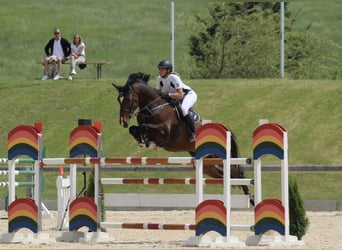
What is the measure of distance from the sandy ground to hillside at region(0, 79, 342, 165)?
16.4 ft

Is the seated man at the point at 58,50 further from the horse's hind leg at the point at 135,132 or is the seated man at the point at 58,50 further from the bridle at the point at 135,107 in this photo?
the horse's hind leg at the point at 135,132

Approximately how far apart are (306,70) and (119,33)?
14.4 metres

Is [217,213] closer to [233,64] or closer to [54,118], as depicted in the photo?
[54,118]

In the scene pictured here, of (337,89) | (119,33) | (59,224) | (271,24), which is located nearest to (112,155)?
(337,89)

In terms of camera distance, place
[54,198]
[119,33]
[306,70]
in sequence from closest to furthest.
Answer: [54,198]
[306,70]
[119,33]

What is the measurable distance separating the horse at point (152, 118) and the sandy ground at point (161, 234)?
1.09 metres

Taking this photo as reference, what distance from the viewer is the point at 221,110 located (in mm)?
24125

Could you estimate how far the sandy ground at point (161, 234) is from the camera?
11.5 m

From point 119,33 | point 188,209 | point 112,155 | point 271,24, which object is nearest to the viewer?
point 188,209

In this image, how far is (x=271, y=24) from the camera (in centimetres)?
3403

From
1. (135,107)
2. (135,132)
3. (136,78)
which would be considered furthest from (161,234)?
(136,78)

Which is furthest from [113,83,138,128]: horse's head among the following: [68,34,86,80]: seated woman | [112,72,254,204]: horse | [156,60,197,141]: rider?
[68,34,86,80]: seated woman

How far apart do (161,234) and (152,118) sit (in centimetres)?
168

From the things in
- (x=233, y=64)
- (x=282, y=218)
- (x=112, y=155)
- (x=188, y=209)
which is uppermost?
(x=233, y=64)
